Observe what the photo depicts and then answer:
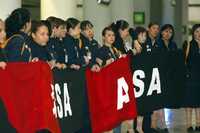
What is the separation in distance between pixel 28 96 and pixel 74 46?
239 centimetres

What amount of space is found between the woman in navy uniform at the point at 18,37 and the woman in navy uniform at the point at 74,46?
1.42 m

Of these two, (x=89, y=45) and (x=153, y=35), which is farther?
(x=153, y=35)

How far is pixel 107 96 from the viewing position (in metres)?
8.78

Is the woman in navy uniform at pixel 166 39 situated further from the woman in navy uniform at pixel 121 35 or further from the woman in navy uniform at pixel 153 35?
the woman in navy uniform at pixel 121 35

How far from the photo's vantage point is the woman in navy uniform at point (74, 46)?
30.0ft

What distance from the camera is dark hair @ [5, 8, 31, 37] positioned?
300 inches

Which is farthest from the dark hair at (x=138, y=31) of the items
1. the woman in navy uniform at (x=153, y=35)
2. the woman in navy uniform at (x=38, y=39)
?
the woman in navy uniform at (x=38, y=39)

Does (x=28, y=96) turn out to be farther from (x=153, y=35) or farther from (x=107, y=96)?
(x=153, y=35)

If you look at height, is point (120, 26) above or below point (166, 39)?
above

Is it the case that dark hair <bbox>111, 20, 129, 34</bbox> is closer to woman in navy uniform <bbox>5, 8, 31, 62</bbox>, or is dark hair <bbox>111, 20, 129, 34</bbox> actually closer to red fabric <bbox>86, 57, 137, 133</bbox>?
red fabric <bbox>86, 57, 137, 133</bbox>

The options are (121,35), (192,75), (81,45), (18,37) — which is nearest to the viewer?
(18,37)

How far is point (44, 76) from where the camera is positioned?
7.21m

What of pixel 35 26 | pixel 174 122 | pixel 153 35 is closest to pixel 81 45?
pixel 35 26

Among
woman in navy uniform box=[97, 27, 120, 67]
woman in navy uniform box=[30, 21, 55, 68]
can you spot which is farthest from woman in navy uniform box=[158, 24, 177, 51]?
woman in navy uniform box=[30, 21, 55, 68]
